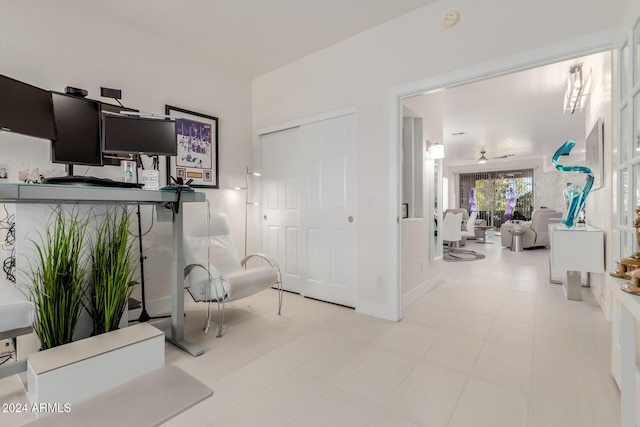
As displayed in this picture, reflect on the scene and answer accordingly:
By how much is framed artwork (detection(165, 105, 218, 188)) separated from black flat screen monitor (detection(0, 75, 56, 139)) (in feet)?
3.70

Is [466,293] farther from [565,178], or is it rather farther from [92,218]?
[565,178]

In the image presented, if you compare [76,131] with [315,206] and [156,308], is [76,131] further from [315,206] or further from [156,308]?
[315,206]

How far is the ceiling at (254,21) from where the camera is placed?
2.47m

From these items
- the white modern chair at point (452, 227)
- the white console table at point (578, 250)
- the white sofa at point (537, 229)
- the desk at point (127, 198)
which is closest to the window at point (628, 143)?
the white console table at point (578, 250)

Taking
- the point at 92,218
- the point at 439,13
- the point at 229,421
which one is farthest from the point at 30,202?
the point at 439,13

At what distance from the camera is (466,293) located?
350 cm

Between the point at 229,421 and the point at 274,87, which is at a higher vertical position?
the point at 274,87

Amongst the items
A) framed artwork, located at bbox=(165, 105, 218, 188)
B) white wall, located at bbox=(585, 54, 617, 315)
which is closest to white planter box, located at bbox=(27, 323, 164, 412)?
framed artwork, located at bbox=(165, 105, 218, 188)

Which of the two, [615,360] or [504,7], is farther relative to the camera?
[504,7]

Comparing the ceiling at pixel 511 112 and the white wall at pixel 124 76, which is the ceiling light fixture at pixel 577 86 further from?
the white wall at pixel 124 76

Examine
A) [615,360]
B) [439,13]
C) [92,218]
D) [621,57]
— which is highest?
[439,13]

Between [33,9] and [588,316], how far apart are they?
5.42 metres

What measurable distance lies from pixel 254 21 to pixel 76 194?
84.6 inches

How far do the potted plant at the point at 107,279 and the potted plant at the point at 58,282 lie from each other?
0.25ft
